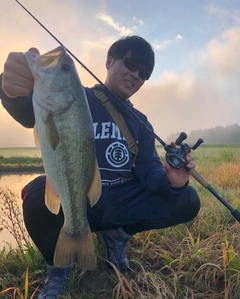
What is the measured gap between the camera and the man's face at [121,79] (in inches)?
141

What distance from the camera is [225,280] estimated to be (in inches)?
115

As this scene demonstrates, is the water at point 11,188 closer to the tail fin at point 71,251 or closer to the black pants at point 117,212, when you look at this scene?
the black pants at point 117,212

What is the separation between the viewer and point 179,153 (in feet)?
9.29

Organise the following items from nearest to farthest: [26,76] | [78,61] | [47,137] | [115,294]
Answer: [47,137] < [26,76] < [115,294] < [78,61]

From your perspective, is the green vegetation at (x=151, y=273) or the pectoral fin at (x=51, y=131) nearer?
the pectoral fin at (x=51, y=131)

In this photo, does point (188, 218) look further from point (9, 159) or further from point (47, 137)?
point (9, 159)

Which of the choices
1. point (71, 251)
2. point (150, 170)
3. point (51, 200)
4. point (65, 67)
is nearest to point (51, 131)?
point (65, 67)

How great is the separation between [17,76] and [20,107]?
0.39 metres

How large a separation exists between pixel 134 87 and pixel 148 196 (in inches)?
52.3

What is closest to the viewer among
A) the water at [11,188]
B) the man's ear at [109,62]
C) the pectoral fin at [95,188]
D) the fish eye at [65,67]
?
the fish eye at [65,67]

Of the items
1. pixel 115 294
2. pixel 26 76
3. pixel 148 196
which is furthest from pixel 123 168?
pixel 26 76

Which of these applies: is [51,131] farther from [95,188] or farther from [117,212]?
[117,212]

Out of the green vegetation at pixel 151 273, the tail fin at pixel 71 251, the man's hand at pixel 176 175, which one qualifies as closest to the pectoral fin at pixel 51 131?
the tail fin at pixel 71 251

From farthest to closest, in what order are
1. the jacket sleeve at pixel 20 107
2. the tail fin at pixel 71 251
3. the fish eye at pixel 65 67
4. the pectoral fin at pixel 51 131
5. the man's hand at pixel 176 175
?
the man's hand at pixel 176 175, the jacket sleeve at pixel 20 107, the tail fin at pixel 71 251, the fish eye at pixel 65 67, the pectoral fin at pixel 51 131
